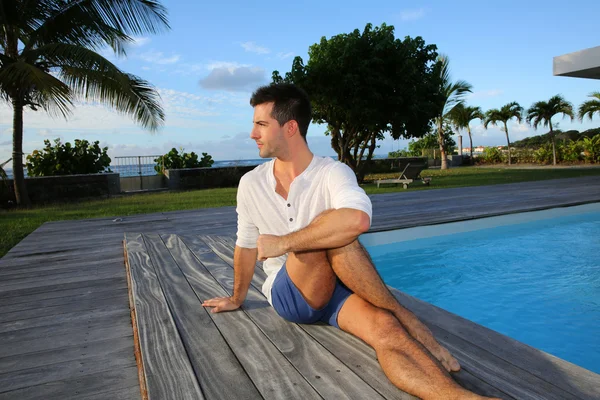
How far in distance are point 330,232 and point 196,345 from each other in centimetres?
Result: 82

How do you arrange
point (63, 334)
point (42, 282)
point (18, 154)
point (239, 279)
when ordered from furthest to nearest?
point (18, 154) → point (42, 282) → point (63, 334) → point (239, 279)

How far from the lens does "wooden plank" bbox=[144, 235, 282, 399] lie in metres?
1.52

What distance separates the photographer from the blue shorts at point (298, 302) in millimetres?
1881

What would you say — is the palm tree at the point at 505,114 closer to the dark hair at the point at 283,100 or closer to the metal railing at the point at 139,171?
the metal railing at the point at 139,171

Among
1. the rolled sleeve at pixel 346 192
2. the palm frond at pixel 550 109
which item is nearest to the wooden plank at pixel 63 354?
the rolled sleeve at pixel 346 192

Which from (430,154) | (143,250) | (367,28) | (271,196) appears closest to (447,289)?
(143,250)

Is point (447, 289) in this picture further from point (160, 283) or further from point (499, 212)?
point (160, 283)

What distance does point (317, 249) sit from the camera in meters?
1.68

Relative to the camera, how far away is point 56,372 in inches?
79.3

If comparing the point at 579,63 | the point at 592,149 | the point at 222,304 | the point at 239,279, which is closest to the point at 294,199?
the point at 239,279

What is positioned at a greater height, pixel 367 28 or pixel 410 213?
pixel 367 28

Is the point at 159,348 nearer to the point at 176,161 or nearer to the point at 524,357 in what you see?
the point at 524,357

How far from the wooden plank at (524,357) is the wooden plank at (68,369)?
1522 mm

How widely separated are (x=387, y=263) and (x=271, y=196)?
3655 mm
